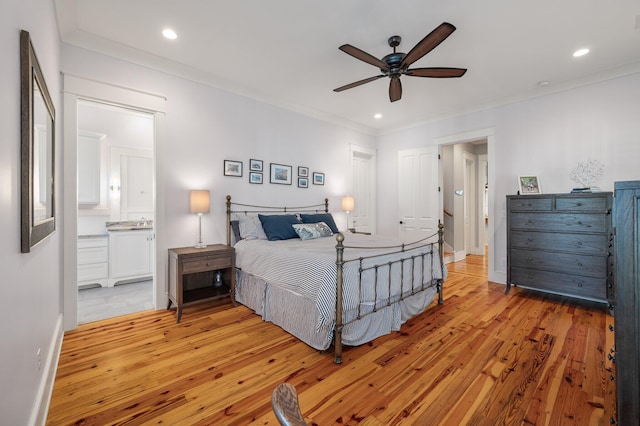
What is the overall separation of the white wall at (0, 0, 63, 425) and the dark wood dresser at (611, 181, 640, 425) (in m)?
2.20

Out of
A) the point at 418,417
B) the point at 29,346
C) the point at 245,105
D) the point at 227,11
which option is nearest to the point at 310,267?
the point at 418,417

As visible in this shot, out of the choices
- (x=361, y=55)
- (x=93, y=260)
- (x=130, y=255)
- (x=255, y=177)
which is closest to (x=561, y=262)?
(x=361, y=55)

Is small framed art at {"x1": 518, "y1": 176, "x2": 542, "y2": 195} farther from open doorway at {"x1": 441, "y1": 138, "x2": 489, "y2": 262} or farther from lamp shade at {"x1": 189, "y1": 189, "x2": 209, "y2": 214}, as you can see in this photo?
lamp shade at {"x1": 189, "y1": 189, "x2": 209, "y2": 214}

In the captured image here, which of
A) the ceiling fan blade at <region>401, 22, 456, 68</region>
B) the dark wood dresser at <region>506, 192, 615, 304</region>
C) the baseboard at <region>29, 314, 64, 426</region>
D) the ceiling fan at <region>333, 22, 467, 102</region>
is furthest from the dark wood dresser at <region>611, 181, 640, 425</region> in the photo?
the dark wood dresser at <region>506, 192, 615, 304</region>

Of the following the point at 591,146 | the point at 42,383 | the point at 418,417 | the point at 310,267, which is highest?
the point at 591,146

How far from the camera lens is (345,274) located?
2336mm

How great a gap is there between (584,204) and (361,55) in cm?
314

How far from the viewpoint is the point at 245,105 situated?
4.02 m

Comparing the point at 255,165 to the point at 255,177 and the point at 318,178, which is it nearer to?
the point at 255,177

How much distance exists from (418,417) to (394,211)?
14.9ft

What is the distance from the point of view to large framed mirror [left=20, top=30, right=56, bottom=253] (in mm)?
1278

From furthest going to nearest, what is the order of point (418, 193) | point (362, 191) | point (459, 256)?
point (459, 256) < point (362, 191) < point (418, 193)

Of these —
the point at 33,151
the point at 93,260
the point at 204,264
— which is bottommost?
the point at 93,260

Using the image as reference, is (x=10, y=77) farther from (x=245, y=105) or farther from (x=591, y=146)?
(x=591, y=146)
